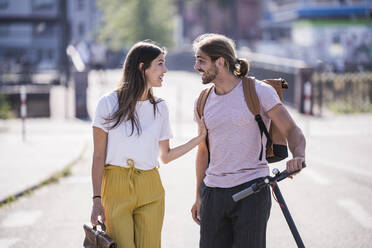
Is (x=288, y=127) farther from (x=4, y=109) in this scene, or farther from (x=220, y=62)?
(x=4, y=109)

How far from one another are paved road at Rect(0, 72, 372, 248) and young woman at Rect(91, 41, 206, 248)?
214 centimetres

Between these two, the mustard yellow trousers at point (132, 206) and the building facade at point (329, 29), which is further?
the building facade at point (329, 29)

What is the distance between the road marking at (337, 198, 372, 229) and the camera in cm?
646

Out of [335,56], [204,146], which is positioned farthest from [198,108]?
[335,56]

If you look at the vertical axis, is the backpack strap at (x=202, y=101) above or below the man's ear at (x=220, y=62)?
below

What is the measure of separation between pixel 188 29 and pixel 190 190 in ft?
229

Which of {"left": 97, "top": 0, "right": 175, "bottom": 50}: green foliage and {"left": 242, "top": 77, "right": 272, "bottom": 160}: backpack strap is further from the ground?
{"left": 97, "top": 0, "right": 175, "bottom": 50}: green foliage

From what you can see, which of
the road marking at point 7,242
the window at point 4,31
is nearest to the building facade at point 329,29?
the window at point 4,31

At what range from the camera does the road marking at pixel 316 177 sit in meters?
8.75

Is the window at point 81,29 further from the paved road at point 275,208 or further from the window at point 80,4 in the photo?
the paved road at point 275,208

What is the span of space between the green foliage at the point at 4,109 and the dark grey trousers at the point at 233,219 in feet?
49.5

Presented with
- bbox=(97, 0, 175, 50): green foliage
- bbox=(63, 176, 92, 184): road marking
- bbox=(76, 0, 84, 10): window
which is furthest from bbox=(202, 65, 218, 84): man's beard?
bbox=(76, 0, 84, 10): window

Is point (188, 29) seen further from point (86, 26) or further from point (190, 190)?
point (190, 190)

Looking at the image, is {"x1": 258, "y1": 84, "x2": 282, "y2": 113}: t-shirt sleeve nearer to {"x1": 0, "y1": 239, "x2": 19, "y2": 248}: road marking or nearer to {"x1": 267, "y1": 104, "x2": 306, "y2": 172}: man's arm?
{"x1": 267, "y1": 104, "x2": 306, "y2": 172}: man's arm
